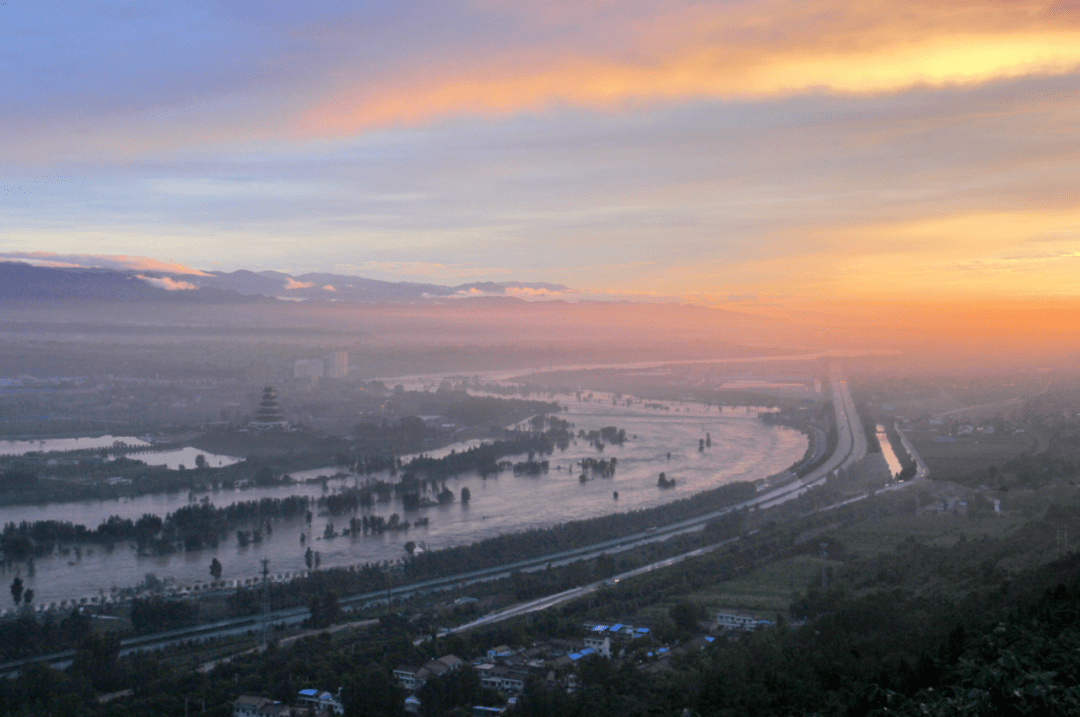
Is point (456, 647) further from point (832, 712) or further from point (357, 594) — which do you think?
point (832, 712)

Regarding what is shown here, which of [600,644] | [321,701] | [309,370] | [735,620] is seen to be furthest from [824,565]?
[309,370]

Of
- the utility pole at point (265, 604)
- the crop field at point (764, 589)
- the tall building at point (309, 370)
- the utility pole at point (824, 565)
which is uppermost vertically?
the tall building at point (309, 370)

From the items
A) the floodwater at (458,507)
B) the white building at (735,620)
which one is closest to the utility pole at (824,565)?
the white building at (735,620)

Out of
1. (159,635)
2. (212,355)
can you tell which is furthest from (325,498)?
(212,355)

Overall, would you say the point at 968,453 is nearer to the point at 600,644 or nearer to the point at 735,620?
the point at 735,620

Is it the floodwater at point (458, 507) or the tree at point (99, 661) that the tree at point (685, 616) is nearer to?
the floodwater at point (458, 507)

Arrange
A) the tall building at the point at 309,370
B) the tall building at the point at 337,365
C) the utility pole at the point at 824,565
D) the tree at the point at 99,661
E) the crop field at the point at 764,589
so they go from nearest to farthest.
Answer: the tree at the point at 99,661 → the crop field at the point at 764,589 → the utility pole at the point at 824,565 → the tall building at the point at 309,370 → the tall building at the point at 337,365
